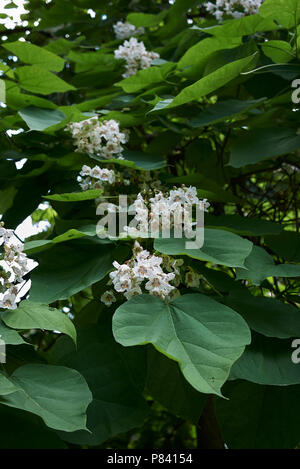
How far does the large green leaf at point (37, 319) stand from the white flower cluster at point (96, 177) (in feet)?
1.48

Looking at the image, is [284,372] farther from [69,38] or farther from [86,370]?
[69,38]

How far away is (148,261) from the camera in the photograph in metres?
0.97

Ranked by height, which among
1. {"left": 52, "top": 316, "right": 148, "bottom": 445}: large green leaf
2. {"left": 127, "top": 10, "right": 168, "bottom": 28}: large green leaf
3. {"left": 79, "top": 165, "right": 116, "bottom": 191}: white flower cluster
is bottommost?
{"left": 52, "top": 316, "right": 148, "bottom": 445}: large green leaf

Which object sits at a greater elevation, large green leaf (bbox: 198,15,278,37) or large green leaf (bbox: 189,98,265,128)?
large green leaf (bbox: 198,15,278,37)

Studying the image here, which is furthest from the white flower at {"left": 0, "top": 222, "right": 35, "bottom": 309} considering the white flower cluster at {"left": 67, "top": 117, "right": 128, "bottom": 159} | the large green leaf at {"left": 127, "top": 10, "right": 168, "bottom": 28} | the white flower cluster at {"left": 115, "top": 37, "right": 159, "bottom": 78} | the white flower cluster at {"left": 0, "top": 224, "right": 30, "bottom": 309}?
the large green leaf at {"left": 127, "top": 10, "right": 168, "bottom": 28}

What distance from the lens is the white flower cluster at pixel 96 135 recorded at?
1401 mm

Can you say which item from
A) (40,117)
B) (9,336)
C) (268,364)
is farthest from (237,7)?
(9,336)

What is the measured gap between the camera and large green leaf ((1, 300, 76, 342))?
924mm

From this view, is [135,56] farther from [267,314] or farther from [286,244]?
[267,314]

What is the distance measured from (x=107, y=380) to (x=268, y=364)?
31 cm

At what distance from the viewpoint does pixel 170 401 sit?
1172mm

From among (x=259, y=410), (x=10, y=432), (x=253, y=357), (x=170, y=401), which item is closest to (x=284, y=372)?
(x=253, y=357)

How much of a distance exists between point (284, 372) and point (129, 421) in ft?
0.98

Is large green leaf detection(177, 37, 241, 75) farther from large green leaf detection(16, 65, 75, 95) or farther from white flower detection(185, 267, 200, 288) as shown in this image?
white flower detection(185, 267, 200, 288)
